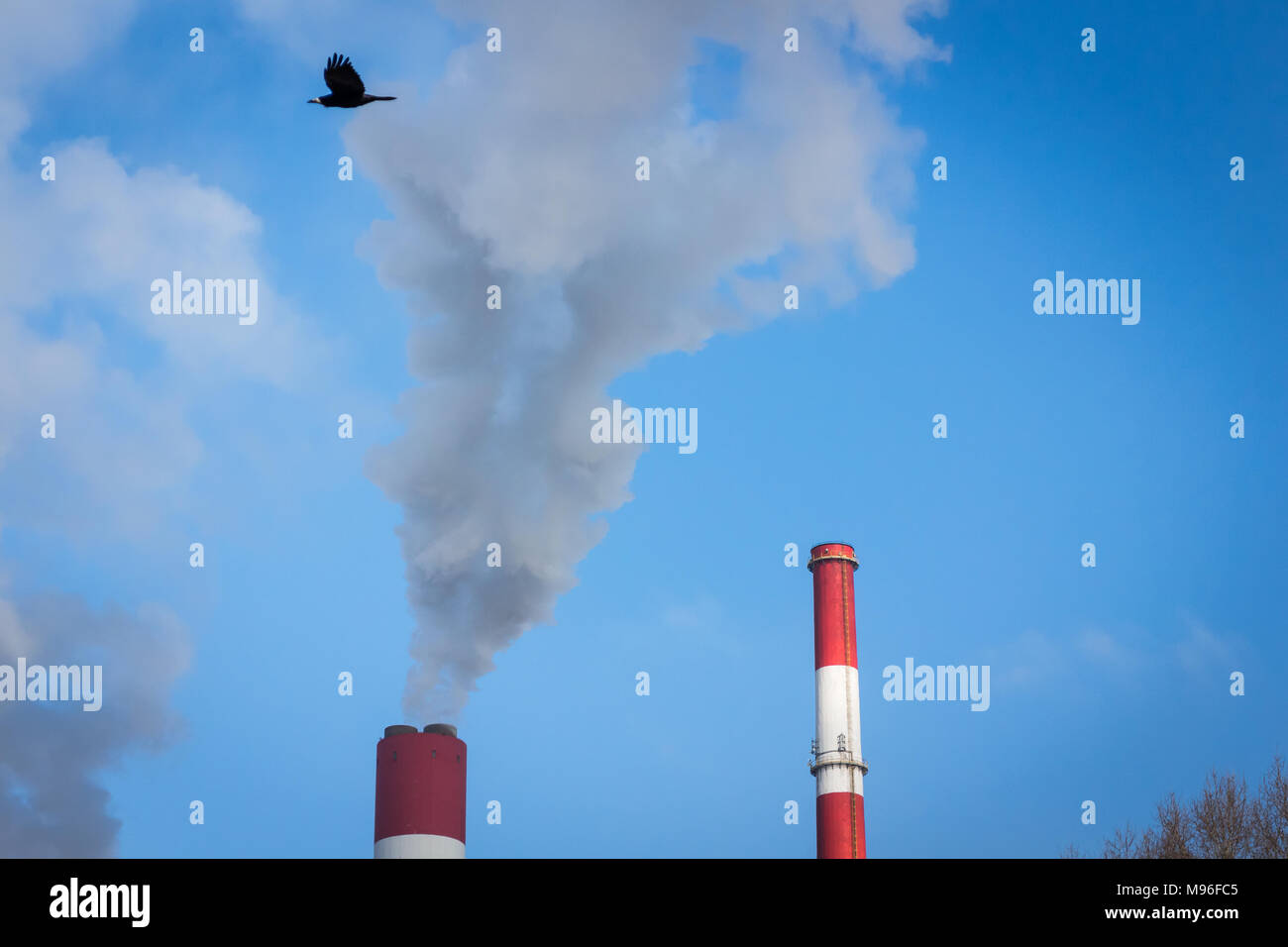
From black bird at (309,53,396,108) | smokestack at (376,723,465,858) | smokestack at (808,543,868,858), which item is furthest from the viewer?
smokestack at (808,543,868,858)

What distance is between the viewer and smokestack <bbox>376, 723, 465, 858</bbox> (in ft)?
146

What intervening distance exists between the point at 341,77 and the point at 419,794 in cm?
2512

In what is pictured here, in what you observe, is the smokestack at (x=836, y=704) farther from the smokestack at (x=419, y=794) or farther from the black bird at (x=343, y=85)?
the black bird at (x=343, y=85)

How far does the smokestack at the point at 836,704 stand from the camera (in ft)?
Answer: 164

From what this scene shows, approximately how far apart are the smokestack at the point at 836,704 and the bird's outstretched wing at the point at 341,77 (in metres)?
29.0

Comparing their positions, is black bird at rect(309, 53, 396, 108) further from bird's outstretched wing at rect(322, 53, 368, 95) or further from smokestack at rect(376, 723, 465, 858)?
smokestack at rect(376, 723, 465, 858)

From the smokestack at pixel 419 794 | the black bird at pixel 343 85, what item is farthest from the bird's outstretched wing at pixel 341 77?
the smokestack at pixel 419 794

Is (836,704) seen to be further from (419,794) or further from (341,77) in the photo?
(341,77)

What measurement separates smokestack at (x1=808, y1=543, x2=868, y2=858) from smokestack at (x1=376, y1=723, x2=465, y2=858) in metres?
11.8

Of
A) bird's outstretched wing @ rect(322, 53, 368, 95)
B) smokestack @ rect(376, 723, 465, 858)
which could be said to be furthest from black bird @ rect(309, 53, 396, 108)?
smokestack @ rect(376, 723, 465, 858)

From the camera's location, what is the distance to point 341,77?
1013 inches

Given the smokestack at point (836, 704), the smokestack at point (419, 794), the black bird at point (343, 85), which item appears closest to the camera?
the black bird at point (343, 85)
